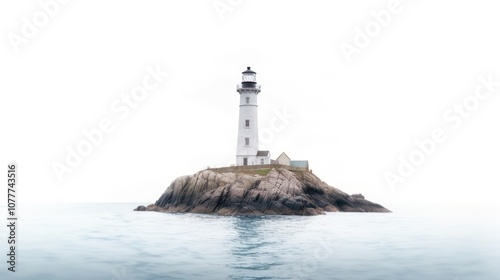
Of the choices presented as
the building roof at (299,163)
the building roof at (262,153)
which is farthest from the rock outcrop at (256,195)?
the building roof at (262,153)

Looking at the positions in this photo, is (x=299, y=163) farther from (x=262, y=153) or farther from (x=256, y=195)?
(x=256, y=195)

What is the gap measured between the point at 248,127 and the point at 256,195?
617 inches

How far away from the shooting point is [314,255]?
31.1 meters

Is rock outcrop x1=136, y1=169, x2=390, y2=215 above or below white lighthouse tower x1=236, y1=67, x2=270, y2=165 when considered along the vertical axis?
below

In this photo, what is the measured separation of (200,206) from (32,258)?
37.8 metres

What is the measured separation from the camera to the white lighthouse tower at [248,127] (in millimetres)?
78150

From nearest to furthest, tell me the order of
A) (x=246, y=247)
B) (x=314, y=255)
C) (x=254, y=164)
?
(x=314, y=255) < (x=246, y=247) < (x=254, y=164)

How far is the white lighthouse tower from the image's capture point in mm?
78150

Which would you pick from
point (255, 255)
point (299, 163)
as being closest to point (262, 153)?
point (299, 163)

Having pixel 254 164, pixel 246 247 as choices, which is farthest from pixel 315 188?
pixel 246 247

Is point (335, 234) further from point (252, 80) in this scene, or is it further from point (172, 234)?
point (252, 80)

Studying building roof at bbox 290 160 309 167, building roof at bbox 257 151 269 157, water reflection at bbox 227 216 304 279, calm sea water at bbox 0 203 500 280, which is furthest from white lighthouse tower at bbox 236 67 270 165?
calm sea water at bbox 0 203 500 280

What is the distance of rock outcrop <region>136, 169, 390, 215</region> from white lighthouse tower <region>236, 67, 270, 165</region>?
763cm

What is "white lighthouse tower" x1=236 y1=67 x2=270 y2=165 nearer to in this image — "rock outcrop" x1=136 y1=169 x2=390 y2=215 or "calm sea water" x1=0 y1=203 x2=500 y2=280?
"rock outcrop" x1=136 y1=169 x2=390 y2=215
